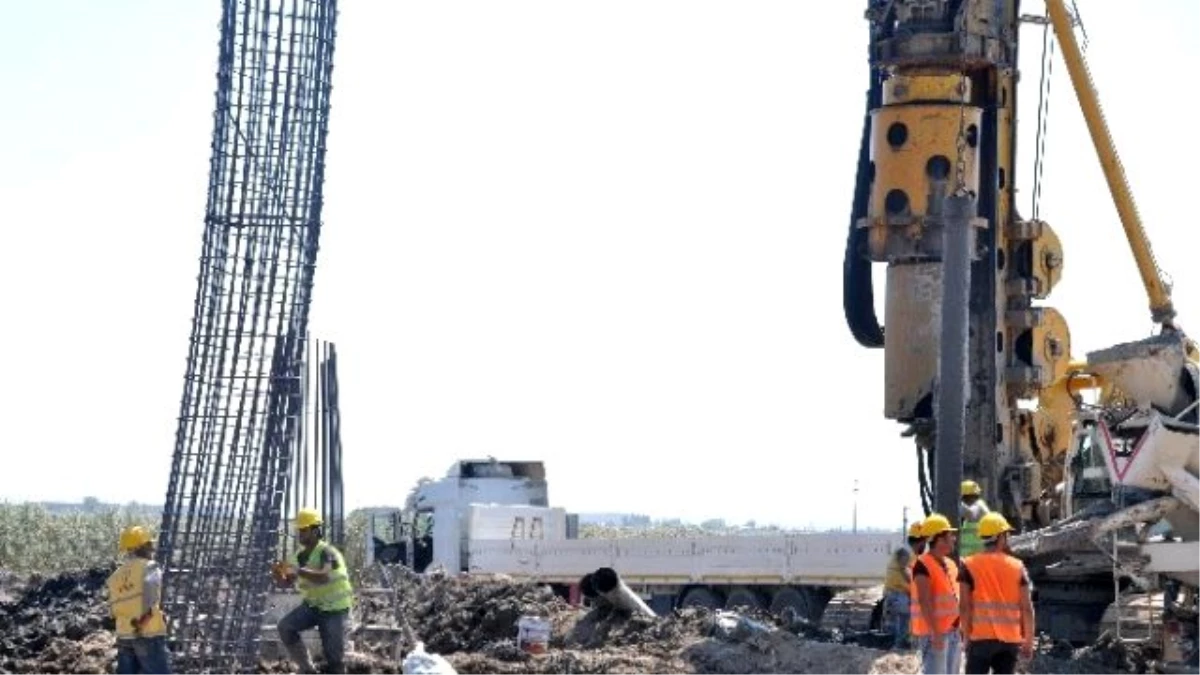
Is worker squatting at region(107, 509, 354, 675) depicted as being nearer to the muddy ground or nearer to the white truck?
the muddy ground

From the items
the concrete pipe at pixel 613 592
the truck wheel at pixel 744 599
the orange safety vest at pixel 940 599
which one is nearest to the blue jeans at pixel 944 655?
the orange safety vest at pixel 940 599

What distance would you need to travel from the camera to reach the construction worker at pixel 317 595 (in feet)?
58.9

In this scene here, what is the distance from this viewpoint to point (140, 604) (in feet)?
55.2

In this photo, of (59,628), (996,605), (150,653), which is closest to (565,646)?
(59,628)

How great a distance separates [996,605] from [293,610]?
6.10 meters

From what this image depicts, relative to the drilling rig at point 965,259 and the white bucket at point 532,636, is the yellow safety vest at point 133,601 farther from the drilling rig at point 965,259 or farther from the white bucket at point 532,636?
the drilling rig at point 965,259

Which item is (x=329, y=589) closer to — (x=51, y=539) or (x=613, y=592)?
(x=613, y=592)

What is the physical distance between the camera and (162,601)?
18.6 meters

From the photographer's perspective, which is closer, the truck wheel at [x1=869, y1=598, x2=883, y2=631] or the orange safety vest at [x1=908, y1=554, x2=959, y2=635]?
the orange safety vest at [x1=908, y1=554, x2=959, y2=635]

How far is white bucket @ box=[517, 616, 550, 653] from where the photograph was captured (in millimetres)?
21844

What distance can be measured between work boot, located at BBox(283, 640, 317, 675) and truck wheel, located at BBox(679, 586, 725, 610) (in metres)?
14.9

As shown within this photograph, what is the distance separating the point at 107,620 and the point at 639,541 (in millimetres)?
12182

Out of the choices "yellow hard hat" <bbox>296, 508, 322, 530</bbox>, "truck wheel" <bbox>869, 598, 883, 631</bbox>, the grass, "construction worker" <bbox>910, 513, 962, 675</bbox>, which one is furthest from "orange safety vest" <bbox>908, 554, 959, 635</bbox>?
the grass

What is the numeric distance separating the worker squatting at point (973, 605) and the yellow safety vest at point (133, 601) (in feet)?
19.2
